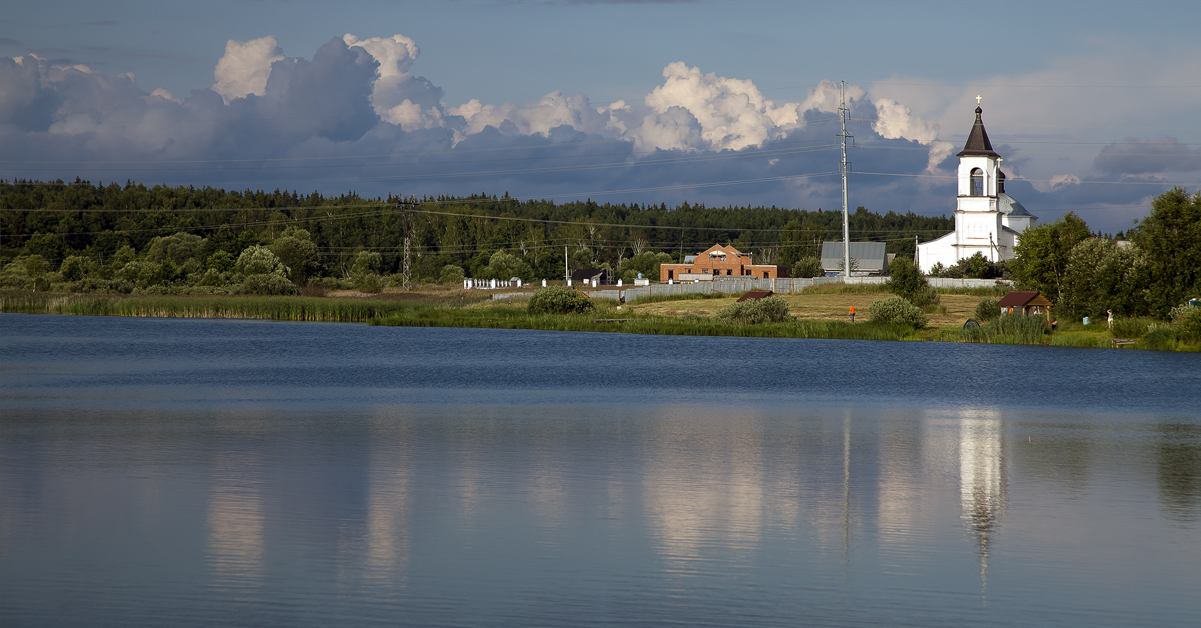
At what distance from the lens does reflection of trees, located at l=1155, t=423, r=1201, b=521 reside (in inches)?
670

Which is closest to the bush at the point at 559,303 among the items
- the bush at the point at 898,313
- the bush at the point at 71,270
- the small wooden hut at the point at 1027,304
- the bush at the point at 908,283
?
the bush at the point at 898,313

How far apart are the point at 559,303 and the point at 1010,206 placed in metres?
89.4

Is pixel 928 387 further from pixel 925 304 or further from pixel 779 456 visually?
pixel 925 304

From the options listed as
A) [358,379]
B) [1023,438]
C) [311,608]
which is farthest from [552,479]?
[358,379]

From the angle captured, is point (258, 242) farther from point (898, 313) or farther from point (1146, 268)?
point (1146, 268)

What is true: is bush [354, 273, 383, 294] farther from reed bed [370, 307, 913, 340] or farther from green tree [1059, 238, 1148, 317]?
green tree [1059, 238, 1148, 317]

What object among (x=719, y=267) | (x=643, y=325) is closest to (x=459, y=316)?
(x=643, y=325)

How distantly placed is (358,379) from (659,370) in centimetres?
1311

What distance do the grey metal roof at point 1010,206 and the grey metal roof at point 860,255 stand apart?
71.8ft

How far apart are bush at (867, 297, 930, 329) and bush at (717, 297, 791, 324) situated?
6469 millimetres

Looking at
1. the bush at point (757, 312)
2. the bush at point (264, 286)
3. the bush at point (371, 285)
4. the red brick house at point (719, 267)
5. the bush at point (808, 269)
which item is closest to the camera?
the bush at point (757, 312)

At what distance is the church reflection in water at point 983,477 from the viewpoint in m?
15.3

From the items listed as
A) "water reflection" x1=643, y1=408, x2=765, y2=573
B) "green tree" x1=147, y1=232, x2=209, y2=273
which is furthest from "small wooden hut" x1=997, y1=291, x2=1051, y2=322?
"green tree" x1=147, y1=232, x2=209, y2=273

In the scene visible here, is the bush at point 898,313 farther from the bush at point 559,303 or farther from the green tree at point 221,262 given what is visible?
the green tree at point 221,262
